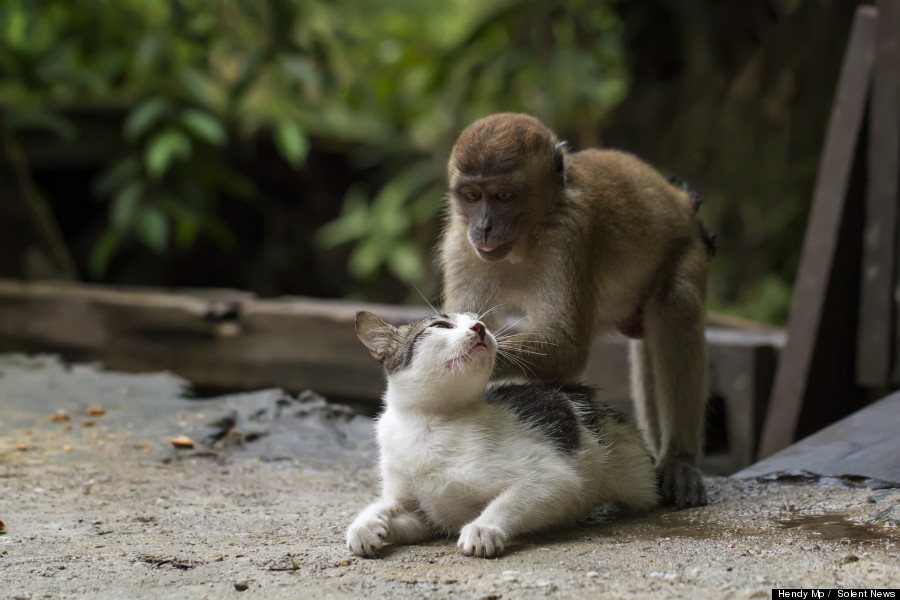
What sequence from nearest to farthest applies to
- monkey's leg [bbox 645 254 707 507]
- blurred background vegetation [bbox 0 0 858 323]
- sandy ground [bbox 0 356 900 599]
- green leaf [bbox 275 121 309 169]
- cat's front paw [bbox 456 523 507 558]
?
sandy ground [bbox 0 356 900 599], cat's front paw [bbox 456 523 507 558], monkey's leg [bbox 645 254 707 507], blurred background vegetation [bbox 0 0 858 323], green leaf [bbox 275 121 309 169]

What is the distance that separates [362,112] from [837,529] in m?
9.83

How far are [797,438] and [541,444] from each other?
10.3 feet

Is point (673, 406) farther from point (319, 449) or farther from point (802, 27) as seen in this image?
point (802, 27)

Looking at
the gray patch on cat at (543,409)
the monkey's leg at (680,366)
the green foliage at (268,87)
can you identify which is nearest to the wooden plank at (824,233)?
the monkey's leg at (680,366)

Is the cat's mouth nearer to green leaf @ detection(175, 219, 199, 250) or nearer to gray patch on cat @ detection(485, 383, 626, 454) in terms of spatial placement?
gray patch on cat @ detection(485, 383, 626, 454)

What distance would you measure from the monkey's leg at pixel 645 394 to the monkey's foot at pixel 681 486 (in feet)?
2.08

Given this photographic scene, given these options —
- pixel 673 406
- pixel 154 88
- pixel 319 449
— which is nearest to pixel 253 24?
pixel 154 88

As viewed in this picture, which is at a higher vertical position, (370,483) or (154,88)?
(154,88)

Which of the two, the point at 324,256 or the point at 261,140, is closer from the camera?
the point at 261,140

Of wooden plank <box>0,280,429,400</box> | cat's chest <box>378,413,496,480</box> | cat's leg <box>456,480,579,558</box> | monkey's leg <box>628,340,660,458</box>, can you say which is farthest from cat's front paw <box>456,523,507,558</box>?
wooden plank <box>0,280,429,400</box>

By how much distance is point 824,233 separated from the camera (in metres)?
5.99

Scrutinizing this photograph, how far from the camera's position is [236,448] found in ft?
16.6

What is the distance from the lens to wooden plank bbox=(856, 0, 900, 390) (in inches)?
226

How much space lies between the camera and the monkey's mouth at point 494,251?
4180 mm
